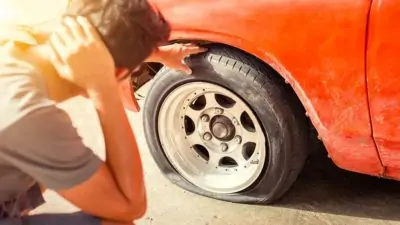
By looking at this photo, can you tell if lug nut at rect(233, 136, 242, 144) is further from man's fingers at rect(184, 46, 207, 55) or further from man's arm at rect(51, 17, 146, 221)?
man's arm at rect(51, 17, 146, 221)

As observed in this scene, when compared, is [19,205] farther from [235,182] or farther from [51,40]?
[235,182]

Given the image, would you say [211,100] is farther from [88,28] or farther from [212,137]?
[88,28]

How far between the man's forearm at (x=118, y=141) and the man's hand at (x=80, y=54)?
49 millimetres

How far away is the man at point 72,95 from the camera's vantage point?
1741 mm

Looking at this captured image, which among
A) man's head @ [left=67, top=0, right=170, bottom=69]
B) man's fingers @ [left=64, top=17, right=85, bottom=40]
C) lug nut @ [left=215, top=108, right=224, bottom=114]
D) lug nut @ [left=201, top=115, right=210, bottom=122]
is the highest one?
man's head @ [left=67, top=0, right=170, bottom=69]

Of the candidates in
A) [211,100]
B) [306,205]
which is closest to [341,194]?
[306,205]

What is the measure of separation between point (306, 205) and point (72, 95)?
146cm

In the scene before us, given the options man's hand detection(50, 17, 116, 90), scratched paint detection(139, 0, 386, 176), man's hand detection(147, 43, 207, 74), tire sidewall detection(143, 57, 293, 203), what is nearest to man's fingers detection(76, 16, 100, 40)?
man's hand detection(50, 17, 116, 90)

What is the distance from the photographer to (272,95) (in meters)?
2.80

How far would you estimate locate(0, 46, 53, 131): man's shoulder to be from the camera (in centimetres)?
A: 172

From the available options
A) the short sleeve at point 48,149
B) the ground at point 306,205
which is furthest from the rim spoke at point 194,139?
the short sleeve at point 48,149

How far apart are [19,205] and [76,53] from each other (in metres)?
0.53

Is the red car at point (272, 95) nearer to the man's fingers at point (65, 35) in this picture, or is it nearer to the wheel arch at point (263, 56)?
the wheel arch at point (263, 56)

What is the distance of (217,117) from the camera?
3.05m
